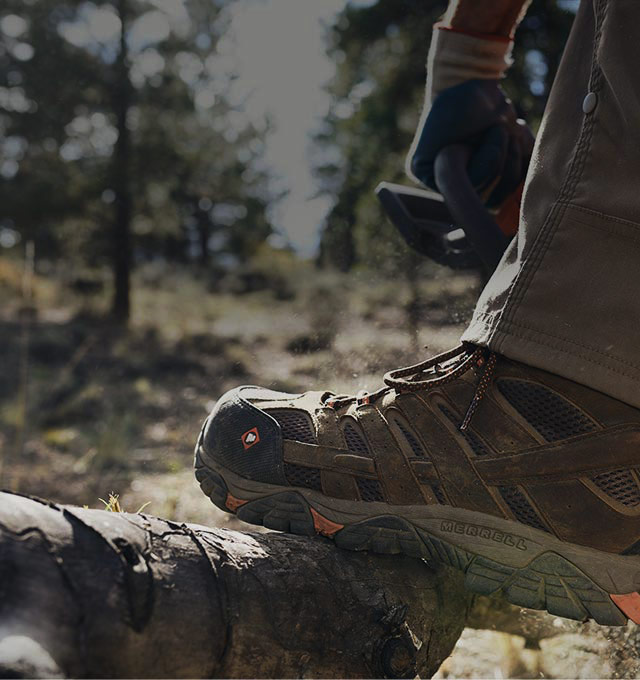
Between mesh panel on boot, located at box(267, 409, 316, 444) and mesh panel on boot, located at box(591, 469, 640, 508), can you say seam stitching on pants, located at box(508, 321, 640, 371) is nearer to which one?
mesh panel on boot, located at box(591, 469, 640, 508)

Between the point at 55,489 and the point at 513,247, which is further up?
the point at 513,247

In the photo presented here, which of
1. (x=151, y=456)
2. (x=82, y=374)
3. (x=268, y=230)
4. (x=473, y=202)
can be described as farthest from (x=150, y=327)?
(x=473, y=202)

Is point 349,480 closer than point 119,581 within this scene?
No

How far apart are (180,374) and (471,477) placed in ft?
23.8

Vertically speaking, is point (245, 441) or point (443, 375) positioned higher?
point (443, 375)

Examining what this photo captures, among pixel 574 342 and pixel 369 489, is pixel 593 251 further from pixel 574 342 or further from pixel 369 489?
pixel 369 489

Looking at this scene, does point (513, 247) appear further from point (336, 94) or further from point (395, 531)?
point (336, 94)

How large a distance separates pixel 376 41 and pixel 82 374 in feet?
16.7

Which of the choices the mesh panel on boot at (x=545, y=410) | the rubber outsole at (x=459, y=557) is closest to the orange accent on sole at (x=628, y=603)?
the rubber outsole at (x=459, y=557)

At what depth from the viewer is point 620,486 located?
1.13m

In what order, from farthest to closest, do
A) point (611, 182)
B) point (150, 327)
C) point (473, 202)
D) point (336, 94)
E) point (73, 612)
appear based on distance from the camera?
point (150, 327) < point (336, 94) < point (473, 202) < point (611, 182) < point (73, 612)

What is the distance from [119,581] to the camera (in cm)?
88

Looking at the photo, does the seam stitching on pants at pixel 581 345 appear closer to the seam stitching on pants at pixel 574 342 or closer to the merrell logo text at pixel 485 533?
the seam stitching on pants at pixel 574 342

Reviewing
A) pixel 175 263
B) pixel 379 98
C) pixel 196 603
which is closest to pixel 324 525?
pixel 196 603
